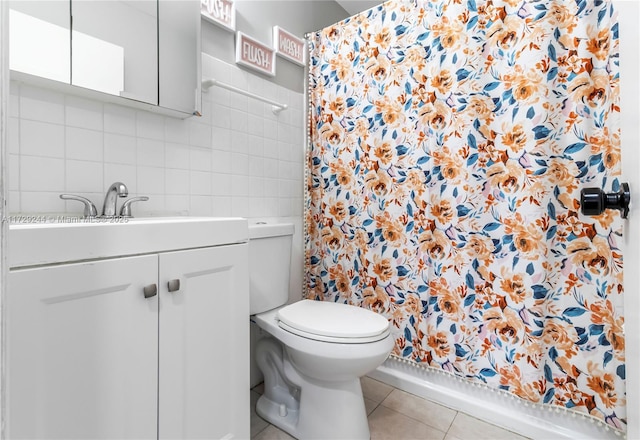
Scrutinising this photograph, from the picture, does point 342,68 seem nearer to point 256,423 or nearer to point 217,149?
point 217,149

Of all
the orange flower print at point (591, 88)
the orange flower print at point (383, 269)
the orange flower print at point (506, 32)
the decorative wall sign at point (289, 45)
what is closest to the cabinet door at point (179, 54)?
the decorative wall sign at point (289, 45)

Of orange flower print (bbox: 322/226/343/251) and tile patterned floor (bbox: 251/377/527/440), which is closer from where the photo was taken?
tile patterned floor (bbox: 251/377/527/440)

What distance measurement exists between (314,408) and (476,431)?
0.66 metres

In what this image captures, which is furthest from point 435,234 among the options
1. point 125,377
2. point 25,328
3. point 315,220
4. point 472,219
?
point 25,328

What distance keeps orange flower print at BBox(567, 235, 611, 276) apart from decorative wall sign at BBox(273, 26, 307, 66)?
1.58 m

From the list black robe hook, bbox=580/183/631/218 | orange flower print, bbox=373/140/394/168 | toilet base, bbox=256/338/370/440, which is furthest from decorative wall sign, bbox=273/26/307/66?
black robe hook, bbox=580/183/631/218

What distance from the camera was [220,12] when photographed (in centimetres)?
149

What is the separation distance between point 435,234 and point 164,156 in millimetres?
1177

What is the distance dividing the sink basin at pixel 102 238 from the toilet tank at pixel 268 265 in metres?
0.39

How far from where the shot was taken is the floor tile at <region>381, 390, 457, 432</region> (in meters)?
1.41

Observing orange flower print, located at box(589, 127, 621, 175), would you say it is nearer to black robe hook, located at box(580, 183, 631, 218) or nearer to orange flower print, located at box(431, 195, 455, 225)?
orange flower print, located at box(431, 195, 455, 225)

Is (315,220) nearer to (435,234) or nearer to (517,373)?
(435,234)

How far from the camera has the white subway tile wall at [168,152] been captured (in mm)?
1017

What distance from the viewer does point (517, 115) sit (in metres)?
1.29
